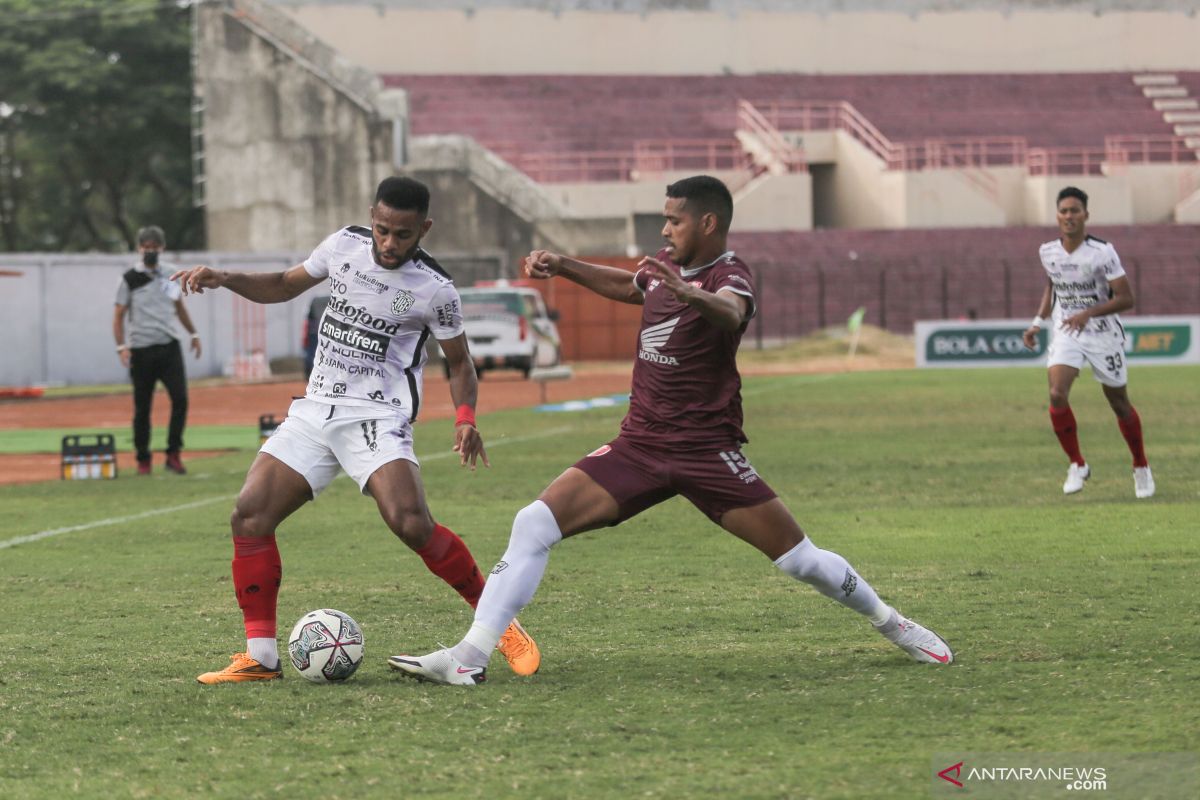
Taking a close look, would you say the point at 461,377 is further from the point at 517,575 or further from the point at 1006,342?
A: the point at 1006,342

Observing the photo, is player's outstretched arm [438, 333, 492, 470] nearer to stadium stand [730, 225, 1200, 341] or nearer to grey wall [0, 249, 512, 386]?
grey wall [0, 249, 512, 386]

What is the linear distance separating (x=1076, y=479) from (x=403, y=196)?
26.8 ft

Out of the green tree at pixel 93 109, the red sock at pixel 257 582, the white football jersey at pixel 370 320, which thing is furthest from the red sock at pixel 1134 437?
the green tree at pixel 93 109

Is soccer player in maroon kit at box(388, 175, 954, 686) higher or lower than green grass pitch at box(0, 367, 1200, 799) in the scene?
higher

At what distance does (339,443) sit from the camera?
7266mm

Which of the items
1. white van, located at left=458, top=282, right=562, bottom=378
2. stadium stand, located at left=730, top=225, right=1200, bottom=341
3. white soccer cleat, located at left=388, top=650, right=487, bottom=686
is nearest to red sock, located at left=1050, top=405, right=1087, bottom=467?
white soccer cleat, located at left=388, top=650, right=487, bottom=686

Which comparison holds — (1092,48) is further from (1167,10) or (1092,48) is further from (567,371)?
(567,371)

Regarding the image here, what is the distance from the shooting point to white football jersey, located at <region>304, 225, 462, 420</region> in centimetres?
Answer: 734

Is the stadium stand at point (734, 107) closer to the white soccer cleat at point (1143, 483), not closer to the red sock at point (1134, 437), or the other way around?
the red sock at point (1134, 437)

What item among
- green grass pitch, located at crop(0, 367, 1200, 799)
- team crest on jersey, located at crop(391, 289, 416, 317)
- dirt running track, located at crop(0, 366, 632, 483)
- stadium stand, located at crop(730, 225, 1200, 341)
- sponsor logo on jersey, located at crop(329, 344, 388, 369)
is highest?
stadium stand, located at crop(730, 225, 1200, 341)

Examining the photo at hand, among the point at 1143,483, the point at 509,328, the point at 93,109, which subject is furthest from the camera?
the point at 93,109

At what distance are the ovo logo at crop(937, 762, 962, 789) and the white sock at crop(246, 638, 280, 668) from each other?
2.85m

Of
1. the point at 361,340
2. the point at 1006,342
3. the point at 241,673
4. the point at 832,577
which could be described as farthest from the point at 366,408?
the point at 1006,342

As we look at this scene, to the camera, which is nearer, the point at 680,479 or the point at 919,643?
the point at 680,479
